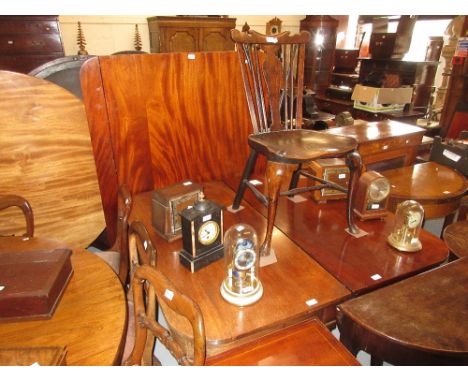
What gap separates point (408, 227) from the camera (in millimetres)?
1487

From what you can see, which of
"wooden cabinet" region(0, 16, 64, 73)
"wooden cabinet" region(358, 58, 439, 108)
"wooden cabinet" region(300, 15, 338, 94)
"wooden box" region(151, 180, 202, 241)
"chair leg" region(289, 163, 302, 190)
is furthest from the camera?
"wooden cabinet" region(300, 15, 338, 94)

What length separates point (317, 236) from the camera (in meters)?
1.65

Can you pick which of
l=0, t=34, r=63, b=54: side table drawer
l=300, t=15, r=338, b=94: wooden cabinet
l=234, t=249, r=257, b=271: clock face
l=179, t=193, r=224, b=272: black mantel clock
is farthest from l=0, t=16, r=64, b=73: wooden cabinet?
l=234, t=249, r=257, b=271: clock face

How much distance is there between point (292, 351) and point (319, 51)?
19.1 ft

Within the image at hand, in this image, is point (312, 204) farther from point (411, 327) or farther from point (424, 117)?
point (424, 117)

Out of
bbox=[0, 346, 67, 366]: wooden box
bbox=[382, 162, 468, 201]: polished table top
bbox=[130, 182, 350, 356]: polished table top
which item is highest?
bbox=[0, 346, 67, 366]: wooden box

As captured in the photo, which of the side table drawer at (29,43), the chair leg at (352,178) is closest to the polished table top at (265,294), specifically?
the chair leg at (352,178)

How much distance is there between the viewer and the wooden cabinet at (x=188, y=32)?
4926mm

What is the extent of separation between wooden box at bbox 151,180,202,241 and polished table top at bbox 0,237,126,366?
0.43 m

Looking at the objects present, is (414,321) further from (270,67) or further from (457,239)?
(270,67)

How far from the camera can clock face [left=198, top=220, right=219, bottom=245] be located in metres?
1.32

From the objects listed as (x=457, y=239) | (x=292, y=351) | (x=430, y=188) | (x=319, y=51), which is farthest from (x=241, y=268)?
(x=319, y=51)

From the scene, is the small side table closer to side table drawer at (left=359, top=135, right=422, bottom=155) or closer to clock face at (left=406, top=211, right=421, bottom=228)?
clock face at (left=406, top=211, right=421, bottom=228)

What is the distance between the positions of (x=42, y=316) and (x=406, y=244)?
144cm
